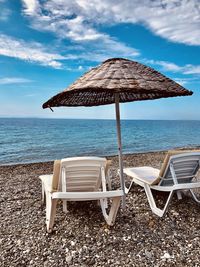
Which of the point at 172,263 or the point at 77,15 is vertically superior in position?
the point at 77,15

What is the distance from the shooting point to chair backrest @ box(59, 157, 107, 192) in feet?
12.1

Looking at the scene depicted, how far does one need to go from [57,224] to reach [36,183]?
10.1ft

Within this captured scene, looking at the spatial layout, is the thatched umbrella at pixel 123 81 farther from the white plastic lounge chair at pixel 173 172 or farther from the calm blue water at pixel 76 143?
the calm blue water at pixel 76 143

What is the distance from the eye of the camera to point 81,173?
3.96 meters

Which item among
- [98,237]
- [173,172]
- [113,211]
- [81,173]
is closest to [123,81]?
[81,173]

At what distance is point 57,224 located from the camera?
378cm

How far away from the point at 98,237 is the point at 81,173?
3.35 feet

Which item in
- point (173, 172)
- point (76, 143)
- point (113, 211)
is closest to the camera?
point (113, 211)

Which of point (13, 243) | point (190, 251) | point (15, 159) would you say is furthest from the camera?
point (15, 159)

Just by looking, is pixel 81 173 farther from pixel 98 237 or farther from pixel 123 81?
pixel 123 81

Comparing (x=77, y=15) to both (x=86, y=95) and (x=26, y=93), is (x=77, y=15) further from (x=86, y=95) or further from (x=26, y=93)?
(x=26, y=93)

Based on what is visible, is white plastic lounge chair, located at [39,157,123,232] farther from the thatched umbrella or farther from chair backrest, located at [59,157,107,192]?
the thatched umbrella

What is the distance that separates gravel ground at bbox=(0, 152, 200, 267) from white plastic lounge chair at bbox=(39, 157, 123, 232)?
253mm

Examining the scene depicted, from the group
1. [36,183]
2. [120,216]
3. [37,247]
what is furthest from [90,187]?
[36,183]
